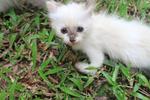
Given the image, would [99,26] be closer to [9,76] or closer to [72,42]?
[72,42]

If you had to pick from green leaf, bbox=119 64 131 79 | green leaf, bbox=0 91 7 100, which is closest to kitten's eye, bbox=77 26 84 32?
green leaf, bbox=119 64 131 79

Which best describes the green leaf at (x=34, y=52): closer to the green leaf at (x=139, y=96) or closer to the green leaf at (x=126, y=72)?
the green leaf at (x=126, y=72)

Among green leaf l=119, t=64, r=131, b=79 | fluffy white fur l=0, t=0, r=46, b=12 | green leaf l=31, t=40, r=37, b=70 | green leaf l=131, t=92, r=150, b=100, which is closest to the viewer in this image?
green leaf l=131, t=92, r=150, b=100

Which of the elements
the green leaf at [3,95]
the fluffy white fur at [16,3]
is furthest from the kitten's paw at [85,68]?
the fluffy white fur at [16,3]

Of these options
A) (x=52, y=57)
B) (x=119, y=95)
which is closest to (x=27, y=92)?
(x=52, y=57)

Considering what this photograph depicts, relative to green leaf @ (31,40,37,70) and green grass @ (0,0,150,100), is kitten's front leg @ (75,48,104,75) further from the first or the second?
green leaf @ (31,40,37,70)

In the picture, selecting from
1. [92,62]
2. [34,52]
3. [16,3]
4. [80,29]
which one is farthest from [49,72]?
[16,3]

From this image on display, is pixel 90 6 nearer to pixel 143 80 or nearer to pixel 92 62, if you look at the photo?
pixel 92 62
